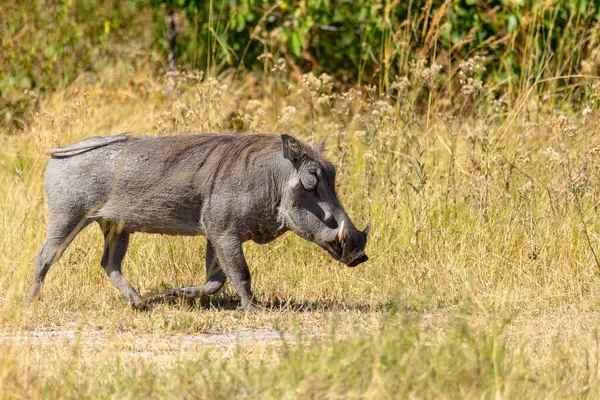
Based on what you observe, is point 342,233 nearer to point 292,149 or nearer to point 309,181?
point 309,181

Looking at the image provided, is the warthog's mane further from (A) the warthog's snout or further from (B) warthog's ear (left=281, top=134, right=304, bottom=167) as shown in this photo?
(A) the warthog's snout

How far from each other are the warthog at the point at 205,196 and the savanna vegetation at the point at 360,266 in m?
0.34

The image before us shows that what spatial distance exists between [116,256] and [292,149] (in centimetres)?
121

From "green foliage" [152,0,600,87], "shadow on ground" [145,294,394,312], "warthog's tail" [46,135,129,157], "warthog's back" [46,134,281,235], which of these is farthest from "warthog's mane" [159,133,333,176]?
"green foliage" [152,0,600,87]

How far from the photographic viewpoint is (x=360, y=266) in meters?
6.59

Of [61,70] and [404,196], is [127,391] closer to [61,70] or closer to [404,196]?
[404,196]

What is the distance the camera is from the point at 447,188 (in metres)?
6.80

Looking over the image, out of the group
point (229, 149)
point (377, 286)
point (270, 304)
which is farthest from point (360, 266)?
point (229, 149)

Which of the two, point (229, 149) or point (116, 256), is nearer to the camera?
point (229, 149)

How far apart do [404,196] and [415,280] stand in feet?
3.12

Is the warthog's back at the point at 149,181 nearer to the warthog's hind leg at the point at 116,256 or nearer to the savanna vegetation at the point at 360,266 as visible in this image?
the warthog's hind leg at the point at 116,256

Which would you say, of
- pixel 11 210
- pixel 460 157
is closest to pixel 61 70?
pixel 11 210

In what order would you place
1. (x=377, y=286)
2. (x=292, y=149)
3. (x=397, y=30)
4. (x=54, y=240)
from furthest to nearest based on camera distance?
(x=397, y=30) < (x=377, y=286) < (x=54, y=240) < (x=292, y=149)

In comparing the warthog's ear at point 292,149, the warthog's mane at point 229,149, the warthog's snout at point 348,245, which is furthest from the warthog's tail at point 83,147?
the warthog's snout at point 348,245
